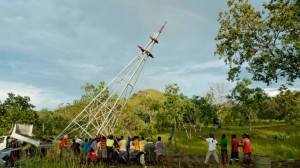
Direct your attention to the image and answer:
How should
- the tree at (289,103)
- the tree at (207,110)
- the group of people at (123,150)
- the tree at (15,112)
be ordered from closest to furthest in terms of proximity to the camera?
the group of people at (123,150) → the tree at (289,103) → the tree at (15,112) → the tree at (207,110)

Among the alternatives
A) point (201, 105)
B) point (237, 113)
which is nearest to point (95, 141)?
point (237, 113)

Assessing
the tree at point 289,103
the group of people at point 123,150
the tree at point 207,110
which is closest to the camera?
the group of people at point 123,150

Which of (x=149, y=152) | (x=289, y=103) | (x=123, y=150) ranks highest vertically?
(x=289, y=103)

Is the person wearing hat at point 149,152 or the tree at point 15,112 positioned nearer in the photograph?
the person wearing hat at point 149,152

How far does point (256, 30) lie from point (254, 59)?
81.0 inches

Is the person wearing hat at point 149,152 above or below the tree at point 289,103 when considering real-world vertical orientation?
below

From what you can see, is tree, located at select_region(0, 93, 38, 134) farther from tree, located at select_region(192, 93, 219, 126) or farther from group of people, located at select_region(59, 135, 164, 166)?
tree, located at select_region(192, 93, 219, 126)

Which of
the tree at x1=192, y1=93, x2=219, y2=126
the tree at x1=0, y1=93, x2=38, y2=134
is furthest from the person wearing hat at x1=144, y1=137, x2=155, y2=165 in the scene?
the tree at x1=192, y1=93, x2=219, y2=126

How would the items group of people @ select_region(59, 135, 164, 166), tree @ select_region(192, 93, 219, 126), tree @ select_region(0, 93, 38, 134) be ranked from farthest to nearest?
tree @ select_region(192, 93, 219, 126), tree @ select_region(0, 93, 38, 134), group of people @ select_region(59, 135, 164, 166)

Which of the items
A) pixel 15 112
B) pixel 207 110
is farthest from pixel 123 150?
pixel 207 110

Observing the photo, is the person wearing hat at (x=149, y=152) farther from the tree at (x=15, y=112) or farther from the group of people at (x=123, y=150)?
the tree at (x=15, y=112)

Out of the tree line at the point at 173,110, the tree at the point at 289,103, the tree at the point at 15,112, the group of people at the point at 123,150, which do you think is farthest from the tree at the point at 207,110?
the group of people at the point at 123,150

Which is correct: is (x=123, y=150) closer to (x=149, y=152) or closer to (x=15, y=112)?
(x=149, y=152)

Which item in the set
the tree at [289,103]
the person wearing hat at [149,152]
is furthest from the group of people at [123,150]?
the tree at [289,103]
